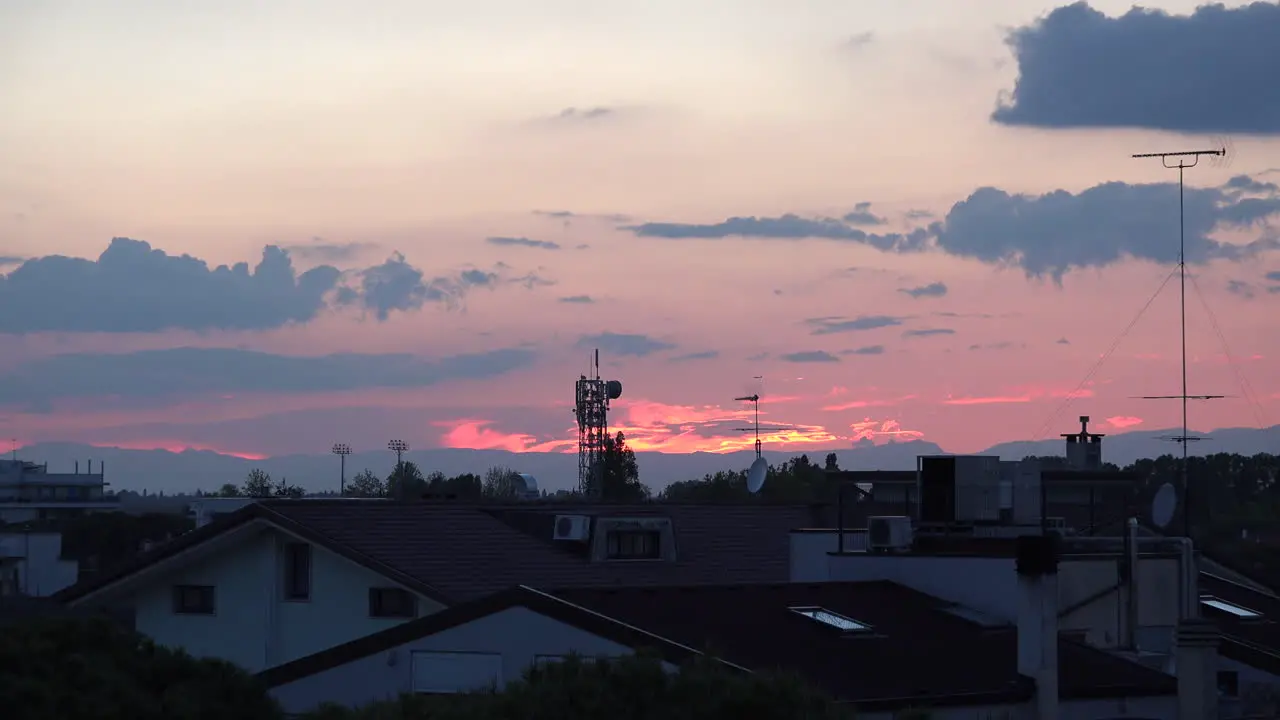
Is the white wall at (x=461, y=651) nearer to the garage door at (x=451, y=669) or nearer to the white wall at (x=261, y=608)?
the garage door at (x=451, y=669)

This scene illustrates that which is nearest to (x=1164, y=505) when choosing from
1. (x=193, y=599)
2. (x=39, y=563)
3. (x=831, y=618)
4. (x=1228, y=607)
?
(x=1228, y=607)

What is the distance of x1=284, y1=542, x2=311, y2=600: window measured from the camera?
128 feet

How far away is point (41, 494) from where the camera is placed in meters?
150

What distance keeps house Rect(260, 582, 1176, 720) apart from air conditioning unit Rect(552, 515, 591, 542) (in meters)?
15.8

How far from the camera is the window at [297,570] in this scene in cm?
3906

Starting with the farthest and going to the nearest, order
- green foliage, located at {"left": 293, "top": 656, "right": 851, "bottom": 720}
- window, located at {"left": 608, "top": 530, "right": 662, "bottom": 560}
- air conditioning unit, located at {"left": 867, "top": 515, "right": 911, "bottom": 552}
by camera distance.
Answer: window, located at {"left": 608, "top": 530, "right": 662, "bottom": 560}
air conditioning unit, located at {"left": 867, "top": 515, "right": 911, "bottom": 552}
green foliage, located at {"left": 293, "top": 656, "right": 851, "bottom": 720}

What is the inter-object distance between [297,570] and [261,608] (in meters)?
1.24

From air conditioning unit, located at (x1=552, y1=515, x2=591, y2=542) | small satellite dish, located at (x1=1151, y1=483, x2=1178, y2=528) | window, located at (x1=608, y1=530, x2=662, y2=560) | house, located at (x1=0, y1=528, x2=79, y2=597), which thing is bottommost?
house, located at (x1=0, y1=528, x2=79, y2=597)

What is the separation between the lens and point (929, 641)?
27.1m

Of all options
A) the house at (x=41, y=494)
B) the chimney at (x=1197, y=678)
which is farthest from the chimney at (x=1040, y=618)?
the house at (x=41, y=494)

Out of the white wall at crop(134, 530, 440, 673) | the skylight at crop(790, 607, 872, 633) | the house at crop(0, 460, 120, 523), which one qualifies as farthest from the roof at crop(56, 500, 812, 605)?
the house at crop(0, 460, 120, 523)

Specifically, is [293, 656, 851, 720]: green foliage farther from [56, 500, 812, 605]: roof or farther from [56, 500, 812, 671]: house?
[56, 500, 812, 671]: house

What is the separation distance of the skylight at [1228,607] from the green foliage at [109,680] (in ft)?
81.5

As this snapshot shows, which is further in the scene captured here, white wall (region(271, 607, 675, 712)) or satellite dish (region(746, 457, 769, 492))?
satellite dish (region(746, 457, 769, 492))
